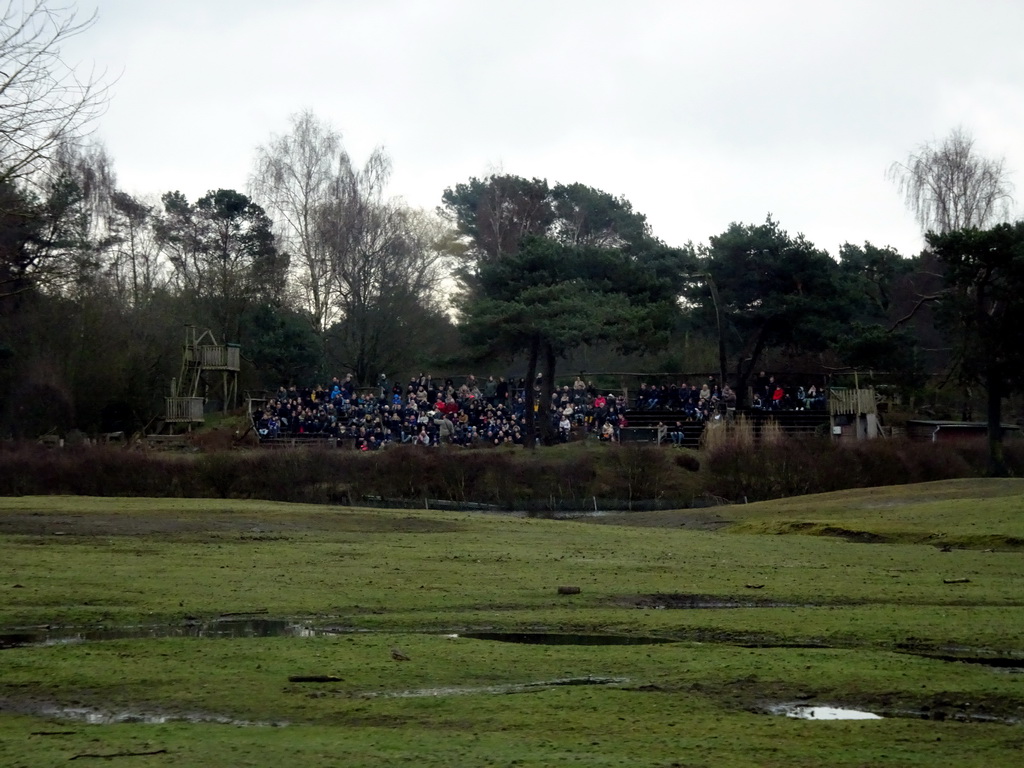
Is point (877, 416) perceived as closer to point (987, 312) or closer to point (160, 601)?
point (987, 312)

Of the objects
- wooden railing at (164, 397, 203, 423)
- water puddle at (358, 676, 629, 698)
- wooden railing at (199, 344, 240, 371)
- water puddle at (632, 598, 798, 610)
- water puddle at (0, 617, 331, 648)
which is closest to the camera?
Answer: water puddle at (358, 676, 629, 698)

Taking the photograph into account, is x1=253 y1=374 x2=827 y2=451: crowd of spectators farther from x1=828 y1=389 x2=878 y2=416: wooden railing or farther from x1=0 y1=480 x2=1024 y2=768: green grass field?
x1=0 y1=480 x2=1024 y2=768: green grass field

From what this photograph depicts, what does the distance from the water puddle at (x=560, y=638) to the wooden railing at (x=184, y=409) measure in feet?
179

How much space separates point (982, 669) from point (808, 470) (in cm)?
3448

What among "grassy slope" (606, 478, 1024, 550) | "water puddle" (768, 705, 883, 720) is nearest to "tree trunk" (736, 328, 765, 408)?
"grassy slope" (606, 478, 1024, 550)

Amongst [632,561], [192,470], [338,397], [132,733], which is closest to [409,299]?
[338,397]

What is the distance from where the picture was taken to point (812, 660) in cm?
1062

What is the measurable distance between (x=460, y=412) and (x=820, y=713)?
51347 millimetres

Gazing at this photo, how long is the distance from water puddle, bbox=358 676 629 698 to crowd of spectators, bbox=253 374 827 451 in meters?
46.0

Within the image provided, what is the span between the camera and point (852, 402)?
57.5 meters

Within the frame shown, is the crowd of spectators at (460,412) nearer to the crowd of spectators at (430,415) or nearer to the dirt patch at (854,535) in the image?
the crowd of spectators at (430,415)

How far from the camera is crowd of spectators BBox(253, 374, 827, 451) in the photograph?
58000 mm

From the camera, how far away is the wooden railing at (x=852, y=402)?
5681cm

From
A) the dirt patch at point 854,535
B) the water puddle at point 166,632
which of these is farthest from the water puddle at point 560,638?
the dirt patch at point 854,535
